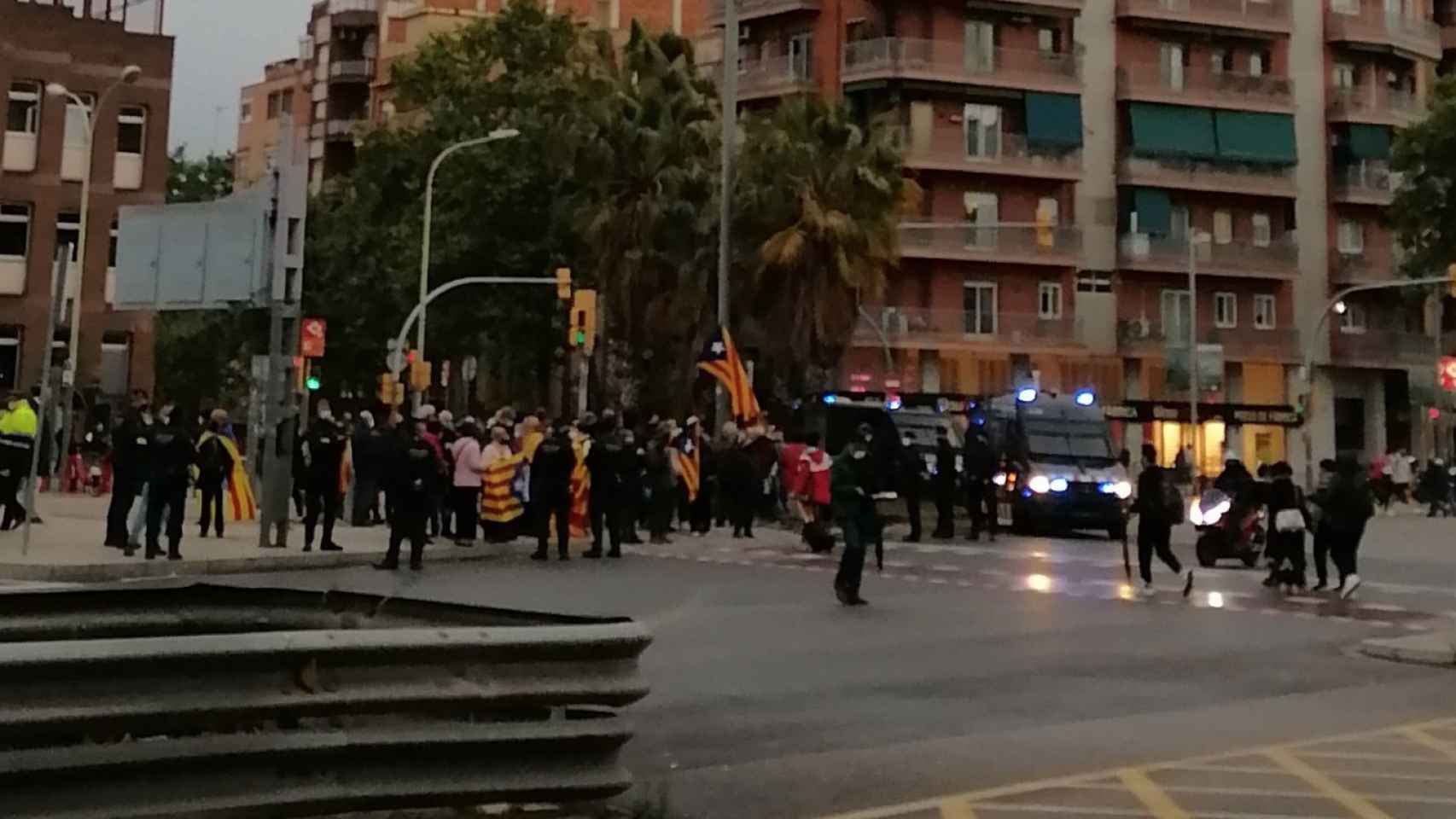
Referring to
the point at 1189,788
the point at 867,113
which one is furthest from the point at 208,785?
the point at 867,113

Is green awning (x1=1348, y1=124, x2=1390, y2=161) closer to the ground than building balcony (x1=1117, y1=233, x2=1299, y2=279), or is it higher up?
higher up

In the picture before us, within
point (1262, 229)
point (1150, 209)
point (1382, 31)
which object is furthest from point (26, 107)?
point (1382, 31)

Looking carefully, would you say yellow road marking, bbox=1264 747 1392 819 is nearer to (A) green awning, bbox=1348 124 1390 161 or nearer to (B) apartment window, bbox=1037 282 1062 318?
(B) apartment window, bbox=1037 282 1062 318

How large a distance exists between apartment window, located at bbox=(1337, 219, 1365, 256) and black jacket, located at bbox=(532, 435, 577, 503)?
46353 millimetres

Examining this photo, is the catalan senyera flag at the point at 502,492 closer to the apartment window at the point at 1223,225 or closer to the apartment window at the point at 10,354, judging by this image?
the apartment window at the point at 10,354

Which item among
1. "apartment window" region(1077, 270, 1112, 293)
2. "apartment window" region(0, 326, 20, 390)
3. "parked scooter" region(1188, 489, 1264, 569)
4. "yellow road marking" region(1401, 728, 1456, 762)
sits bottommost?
"yellow road marking" region(1401, 728, 1456, 762)

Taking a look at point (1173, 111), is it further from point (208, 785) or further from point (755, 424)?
point (208, 785)

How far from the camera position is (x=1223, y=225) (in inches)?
2308

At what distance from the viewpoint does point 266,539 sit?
65.3 ft

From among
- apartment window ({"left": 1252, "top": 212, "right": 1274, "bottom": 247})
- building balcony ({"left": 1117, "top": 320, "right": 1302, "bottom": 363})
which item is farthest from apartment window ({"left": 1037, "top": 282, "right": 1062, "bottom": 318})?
apartment window ({"left": 1252, "top": 212, "right": 1274, "bottom": 247})

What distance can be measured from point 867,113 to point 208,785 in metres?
51.1

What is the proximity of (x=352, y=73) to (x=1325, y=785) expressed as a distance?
2995 inches

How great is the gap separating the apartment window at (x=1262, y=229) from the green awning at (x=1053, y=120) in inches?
309

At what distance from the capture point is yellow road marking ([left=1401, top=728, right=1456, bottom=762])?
888 cm
